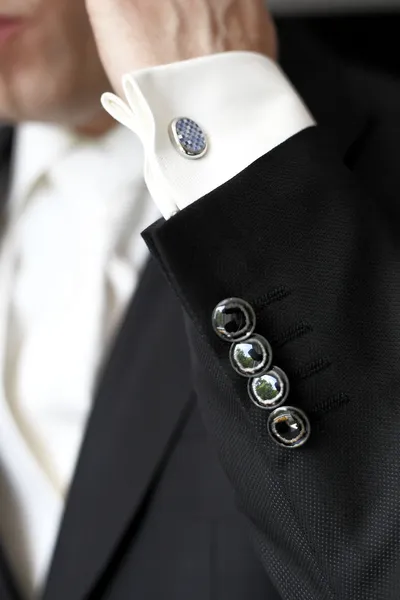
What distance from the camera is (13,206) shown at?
3.03ft

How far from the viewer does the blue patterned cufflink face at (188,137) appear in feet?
1.84

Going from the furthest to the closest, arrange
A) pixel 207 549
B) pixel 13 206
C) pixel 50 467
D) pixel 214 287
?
pixel 13 206 < pixel 50 467 < pixel 207 549 < pixel 214 287

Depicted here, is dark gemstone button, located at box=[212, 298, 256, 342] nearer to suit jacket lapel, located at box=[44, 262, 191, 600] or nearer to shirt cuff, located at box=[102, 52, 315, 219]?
shirt cuff, located at box=[102, 52, 315, 219]

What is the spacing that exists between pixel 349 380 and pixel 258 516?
0.12 m

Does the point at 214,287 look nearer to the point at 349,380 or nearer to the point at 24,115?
the point at 349,380

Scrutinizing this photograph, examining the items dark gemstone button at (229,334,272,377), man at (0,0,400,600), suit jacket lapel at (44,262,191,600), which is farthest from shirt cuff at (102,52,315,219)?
suit jacket lapel at (44,262,191,600)

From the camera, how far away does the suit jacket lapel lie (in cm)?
71

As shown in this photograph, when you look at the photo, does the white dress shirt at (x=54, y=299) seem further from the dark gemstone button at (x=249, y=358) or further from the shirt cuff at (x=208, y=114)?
the dark gemstone button at (x=249, y=358)

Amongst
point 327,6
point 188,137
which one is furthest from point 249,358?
point 327,6

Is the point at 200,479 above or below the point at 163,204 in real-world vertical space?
below

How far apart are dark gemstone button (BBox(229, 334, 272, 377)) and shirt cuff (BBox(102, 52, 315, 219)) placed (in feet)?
0.37

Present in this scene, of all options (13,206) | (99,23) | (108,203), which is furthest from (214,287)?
(13,206)

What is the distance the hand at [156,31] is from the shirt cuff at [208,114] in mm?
23

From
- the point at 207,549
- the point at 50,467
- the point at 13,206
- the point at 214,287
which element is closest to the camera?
the point at 214,287
